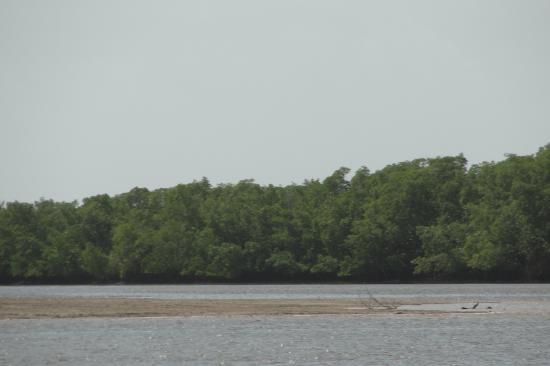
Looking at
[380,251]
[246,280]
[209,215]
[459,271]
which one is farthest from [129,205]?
[459,271]

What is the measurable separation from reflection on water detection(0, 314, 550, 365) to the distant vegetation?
65.7 m

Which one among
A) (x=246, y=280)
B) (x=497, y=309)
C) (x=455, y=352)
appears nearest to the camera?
(x=455, y=352)

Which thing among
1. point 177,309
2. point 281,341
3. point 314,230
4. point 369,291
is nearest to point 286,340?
point 281,341

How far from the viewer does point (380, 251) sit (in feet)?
430

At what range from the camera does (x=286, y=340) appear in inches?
1695

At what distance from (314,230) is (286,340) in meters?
99.6

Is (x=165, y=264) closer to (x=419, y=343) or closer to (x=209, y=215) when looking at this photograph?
(x=209, y=215)

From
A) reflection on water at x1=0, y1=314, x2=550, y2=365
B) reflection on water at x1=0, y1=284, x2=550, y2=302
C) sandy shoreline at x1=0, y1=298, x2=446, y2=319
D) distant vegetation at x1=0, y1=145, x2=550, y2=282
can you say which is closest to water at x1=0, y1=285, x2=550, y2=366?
reflection on water at x1=0, y1=314, x2=550, y2=365

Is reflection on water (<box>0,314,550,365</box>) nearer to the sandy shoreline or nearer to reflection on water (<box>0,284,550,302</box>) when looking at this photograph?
the sandy shoreline

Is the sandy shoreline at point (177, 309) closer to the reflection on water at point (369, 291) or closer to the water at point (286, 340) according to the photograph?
the water at point (286, 340)

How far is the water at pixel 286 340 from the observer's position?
3659 cm

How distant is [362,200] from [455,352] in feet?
349

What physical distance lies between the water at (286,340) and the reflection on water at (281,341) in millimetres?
38

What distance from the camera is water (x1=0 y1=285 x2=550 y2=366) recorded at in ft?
120
